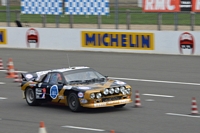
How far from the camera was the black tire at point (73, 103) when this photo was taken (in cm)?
1432

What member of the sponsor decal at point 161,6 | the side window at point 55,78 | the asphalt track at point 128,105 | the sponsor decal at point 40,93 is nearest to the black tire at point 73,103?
the asphalt track at point 128,105

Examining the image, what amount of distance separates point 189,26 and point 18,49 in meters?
10.6

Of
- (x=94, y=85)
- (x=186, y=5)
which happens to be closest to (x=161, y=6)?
(x=186, y=5)

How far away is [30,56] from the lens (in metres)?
28.7

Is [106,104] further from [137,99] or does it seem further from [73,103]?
[137,99]

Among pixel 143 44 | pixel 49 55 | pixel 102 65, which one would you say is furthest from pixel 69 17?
pixel 102 65

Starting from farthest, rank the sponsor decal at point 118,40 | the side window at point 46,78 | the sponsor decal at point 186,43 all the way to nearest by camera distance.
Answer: the sponsor decal at point 118,40 < the sponsor decal at point 186,43 < the side window at point 46,78

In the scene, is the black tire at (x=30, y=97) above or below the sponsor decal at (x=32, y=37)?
below

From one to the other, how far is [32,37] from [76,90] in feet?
59.0

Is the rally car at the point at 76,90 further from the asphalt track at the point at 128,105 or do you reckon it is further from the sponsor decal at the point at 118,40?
the sponsor decal at the point at 118,40

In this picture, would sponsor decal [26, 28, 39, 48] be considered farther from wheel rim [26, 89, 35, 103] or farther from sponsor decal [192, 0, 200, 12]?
wheel rim [26, 89, 35, 103]

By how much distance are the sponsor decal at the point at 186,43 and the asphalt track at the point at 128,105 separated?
2.09 feet

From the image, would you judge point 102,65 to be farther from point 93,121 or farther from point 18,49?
point 93,121

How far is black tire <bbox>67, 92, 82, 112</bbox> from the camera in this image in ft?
47.0
